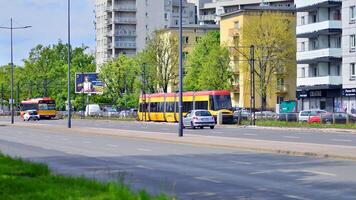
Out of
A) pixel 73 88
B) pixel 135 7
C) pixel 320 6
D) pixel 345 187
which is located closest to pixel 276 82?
pixel 320 6

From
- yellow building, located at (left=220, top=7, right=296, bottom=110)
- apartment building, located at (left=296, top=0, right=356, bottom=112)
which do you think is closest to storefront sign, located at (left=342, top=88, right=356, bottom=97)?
apartment building, located at (left=296, top=0, right=356, bottom=112)

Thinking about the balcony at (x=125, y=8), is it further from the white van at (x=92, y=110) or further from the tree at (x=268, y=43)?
the tree at (x=268, y=43)

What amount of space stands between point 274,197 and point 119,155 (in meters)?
14.2

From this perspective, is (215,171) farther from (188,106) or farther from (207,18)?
(207,18)

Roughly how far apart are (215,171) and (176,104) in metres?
54.5

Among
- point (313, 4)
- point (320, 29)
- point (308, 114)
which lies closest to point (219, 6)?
point (313, 4)

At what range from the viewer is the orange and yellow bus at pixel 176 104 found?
68.9m

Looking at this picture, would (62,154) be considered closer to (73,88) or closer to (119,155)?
(119,155)

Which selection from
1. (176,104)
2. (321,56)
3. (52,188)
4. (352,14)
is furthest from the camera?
(321,56)

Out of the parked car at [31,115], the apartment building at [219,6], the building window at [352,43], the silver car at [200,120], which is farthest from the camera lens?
the apartment building at [219,6]

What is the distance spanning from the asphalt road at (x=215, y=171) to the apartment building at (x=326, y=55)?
149ft

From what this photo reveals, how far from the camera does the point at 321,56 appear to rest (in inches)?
3012

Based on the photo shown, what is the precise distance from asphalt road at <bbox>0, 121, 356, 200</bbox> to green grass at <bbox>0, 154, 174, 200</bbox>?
1.55 m

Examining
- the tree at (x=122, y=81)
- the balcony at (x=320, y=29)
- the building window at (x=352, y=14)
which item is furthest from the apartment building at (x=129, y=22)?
the building window at (x=352, y=14)
